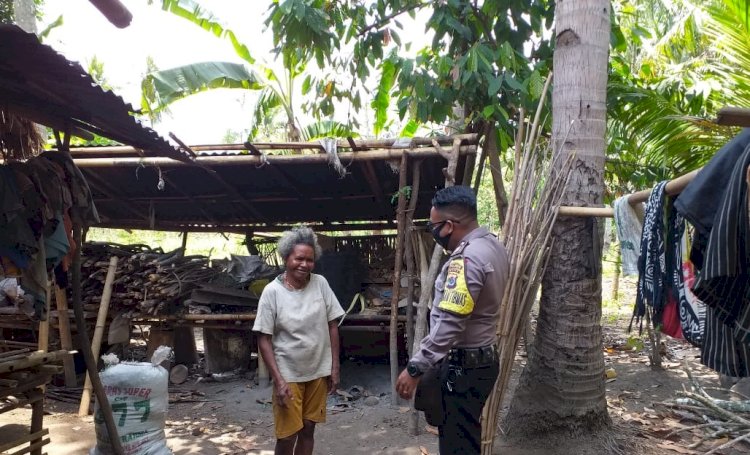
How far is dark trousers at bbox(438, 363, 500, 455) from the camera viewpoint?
2.68 metres

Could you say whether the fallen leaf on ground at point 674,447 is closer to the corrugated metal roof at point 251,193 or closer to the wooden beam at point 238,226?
the corrugated metal roof at point 251,193

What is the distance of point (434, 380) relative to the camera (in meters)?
2.78

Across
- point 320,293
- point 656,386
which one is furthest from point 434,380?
point 656,386

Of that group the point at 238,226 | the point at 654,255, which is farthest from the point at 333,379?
the point at 238,226

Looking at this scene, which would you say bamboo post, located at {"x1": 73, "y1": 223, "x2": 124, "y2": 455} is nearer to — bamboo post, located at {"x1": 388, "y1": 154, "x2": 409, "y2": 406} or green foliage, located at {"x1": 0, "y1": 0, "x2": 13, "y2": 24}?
bamboo post, located at {"x1": 388, "y1": 154, "x2": 409, "y2": 406}

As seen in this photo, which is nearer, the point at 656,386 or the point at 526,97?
the point at 526,97

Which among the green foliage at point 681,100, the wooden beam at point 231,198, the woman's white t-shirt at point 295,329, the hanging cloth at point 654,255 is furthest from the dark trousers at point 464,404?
the wooden beam at point 231,198

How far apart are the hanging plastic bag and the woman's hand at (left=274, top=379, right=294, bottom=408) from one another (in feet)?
4.21

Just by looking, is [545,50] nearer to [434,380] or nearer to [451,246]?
[451,246]

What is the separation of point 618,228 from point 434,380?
4.20 feet

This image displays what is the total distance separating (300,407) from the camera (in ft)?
10.8

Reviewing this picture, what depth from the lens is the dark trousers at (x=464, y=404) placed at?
106 inches

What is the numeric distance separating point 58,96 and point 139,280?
3.80 meters

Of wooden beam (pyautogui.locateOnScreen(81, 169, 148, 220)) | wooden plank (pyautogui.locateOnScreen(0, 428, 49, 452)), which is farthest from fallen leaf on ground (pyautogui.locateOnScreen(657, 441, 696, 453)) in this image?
wooden beam (pyautogui.locateOnScreen(81, 169, 148, 220))
